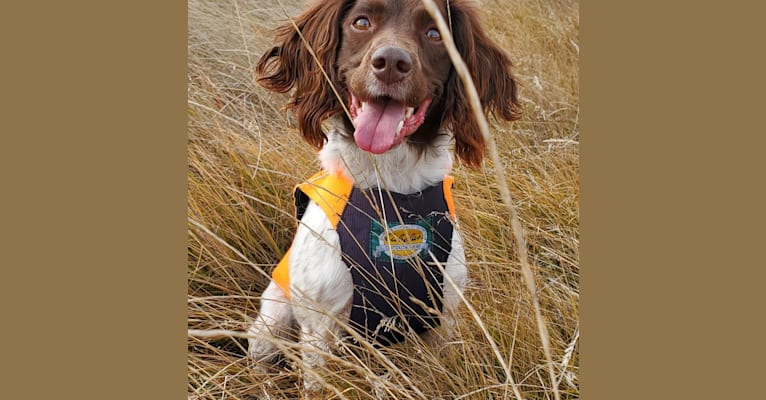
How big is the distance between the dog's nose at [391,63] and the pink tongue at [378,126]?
0.39 ft

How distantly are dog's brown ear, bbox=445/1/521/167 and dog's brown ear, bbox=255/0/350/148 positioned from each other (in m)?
0.41

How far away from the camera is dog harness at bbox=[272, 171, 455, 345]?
2582mm

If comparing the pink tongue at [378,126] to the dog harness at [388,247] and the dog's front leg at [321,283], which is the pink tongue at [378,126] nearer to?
the dog harness at [388,247]

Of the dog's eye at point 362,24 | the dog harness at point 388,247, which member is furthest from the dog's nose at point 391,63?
the dog harness at point 388,247

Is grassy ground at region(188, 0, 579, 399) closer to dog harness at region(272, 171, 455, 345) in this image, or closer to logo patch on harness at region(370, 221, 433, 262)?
dog harness at region(272, 171, 455, 345)

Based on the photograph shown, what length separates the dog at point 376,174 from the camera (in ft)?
8.21

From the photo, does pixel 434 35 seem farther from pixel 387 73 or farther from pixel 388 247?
pixel 388 247

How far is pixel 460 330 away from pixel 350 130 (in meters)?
0.81

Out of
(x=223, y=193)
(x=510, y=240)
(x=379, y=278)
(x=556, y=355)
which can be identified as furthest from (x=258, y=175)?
(x=556, y=355)

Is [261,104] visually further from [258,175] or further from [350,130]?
[350,130]

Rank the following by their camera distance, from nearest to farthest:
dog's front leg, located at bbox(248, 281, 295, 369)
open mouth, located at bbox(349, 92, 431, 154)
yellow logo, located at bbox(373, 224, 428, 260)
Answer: open mouth, located at bbox(349, 92, 431, 154) < yellow logo, located at bbox(373, 224, 428, 260) < dog's front leg, located at bbox(248, 281, 295, 369)

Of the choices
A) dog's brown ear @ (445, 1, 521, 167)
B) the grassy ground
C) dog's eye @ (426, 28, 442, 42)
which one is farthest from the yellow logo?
dog's eye @ (426, 28, 442, 42)

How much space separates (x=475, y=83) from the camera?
9.13 ft

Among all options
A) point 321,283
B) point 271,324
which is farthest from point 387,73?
point 271,324
